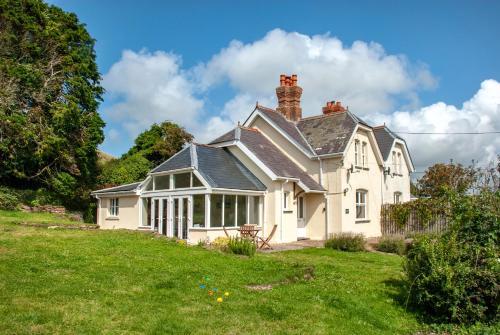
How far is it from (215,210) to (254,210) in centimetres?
273

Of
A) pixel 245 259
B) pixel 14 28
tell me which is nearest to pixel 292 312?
pixel 245 259

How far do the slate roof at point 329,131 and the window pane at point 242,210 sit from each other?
6272 millimetres

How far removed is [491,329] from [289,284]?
4.21 meters

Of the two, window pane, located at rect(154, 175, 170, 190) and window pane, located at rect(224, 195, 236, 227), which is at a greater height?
window pane, located at rect(154, 175, 170, 190)

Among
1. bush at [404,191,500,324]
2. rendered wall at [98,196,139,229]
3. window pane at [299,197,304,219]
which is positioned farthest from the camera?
window pane at [299,197,304,219]

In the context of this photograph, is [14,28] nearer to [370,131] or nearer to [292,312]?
[370,131]

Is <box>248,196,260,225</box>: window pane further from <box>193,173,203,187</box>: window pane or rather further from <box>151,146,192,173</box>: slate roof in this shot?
<box>151,146,192,173</box>: slate roof

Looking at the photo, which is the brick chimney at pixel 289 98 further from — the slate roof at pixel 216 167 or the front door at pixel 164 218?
the front door at pixel 164 218

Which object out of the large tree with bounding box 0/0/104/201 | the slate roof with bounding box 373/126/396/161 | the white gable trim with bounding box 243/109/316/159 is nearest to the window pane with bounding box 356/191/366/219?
the white gable trim with bounding box 243/109/316/159

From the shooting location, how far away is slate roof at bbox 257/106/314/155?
2539 centimetres

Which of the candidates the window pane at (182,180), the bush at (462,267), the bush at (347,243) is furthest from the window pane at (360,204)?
the bush at (462,267)

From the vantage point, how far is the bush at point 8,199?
2661cm

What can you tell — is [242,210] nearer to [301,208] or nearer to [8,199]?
[301,208]

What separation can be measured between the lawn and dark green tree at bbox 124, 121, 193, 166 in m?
24.8
